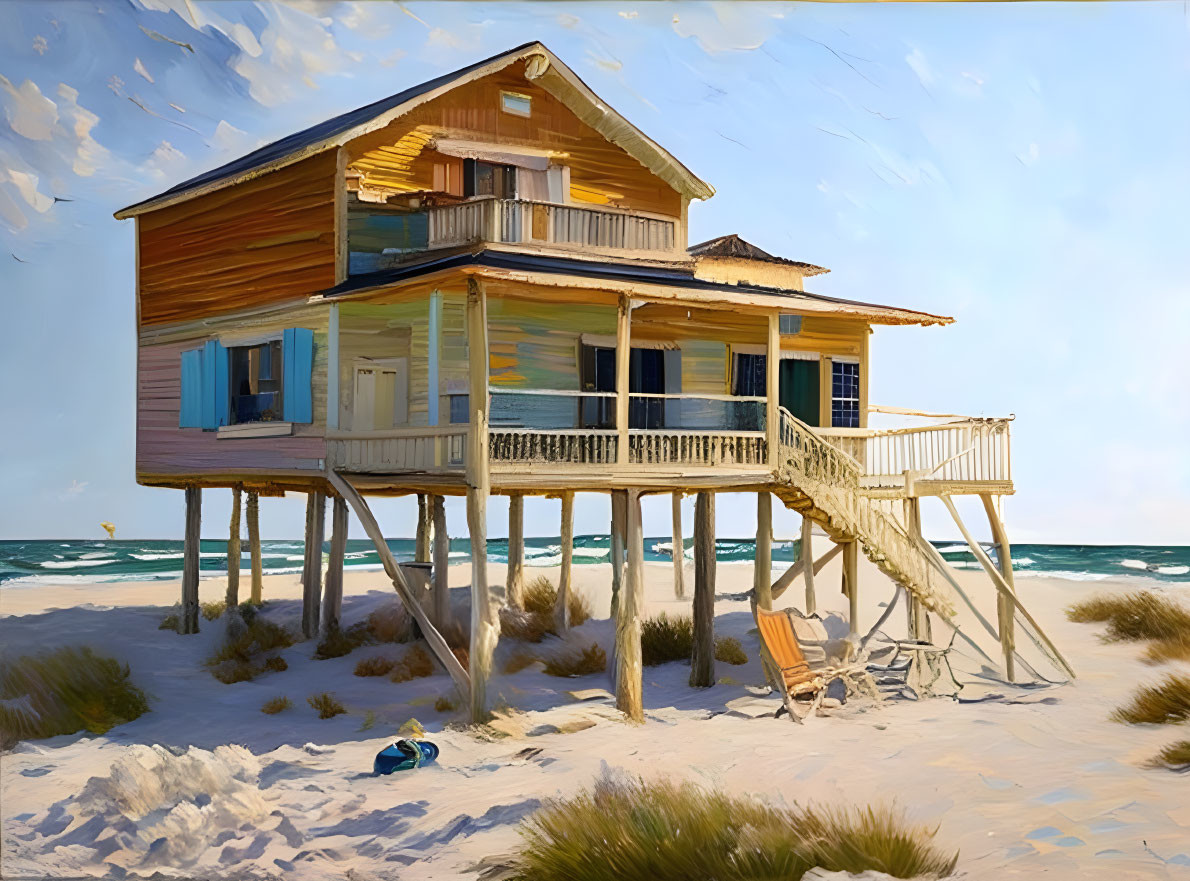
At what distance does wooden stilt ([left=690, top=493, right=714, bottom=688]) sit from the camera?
1981cm

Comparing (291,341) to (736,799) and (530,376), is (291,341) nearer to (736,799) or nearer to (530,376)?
(530,376)

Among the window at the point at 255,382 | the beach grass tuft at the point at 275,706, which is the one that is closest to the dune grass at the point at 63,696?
the beach grass tuft at the point at 275,706

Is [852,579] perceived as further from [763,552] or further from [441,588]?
[441,588]

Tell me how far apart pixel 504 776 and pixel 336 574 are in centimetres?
880

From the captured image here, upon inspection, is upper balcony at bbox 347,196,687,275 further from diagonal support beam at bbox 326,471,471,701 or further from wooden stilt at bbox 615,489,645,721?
wooden stilt at bbox 615,489,645,721

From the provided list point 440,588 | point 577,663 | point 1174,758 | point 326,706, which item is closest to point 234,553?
point 440,588

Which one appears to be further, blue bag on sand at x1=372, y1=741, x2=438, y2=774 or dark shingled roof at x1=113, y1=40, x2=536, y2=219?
dark shingled roof at x1=113, y1=40, x2=536, y2=219

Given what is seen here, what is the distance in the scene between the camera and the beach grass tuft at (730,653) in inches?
840

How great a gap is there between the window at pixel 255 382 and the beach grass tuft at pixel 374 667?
4.21 meters

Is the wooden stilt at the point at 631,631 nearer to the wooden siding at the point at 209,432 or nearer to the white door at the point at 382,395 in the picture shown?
the white door at the point at 382,395

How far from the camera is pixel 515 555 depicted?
2744 centimetres

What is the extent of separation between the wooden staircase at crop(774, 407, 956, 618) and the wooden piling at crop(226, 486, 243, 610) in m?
13.2

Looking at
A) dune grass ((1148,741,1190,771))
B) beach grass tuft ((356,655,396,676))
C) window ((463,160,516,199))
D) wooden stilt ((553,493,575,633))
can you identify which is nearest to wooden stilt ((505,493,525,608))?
wooden stilt ((553,493,575,633))

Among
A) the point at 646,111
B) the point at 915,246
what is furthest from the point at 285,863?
the point at 915,246
